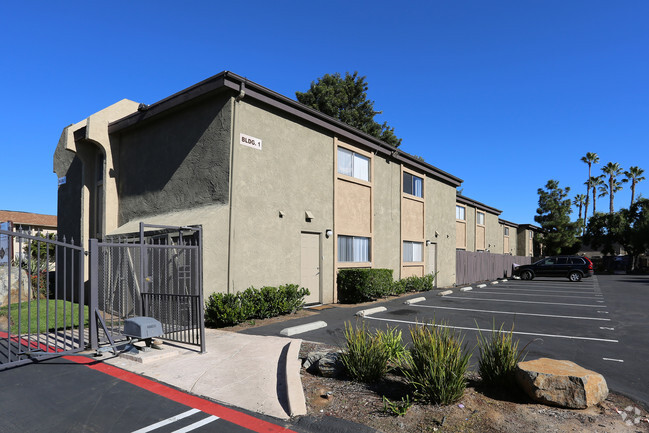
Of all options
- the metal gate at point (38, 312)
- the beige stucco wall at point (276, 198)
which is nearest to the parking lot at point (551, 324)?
the beige stucco wall at point (276, 198)

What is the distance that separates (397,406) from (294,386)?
1367mm

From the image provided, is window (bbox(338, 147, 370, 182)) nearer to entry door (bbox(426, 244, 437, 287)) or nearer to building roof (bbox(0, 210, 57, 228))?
entry door (bbox(426, 244, 437, 287))

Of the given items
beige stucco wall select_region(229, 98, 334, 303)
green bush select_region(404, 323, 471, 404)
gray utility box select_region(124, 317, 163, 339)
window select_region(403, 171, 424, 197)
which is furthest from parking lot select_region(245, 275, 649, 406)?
window select_region(403, 171, 424, 197)

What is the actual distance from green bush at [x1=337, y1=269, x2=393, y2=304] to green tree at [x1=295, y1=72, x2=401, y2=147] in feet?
75.3

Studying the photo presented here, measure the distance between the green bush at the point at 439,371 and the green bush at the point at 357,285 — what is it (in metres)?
9.32

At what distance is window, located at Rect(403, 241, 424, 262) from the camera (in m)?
19.6

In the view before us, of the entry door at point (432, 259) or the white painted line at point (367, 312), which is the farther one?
the entry door at point (432, 259)

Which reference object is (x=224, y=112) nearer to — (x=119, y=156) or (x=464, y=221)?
(x=119, y=156)

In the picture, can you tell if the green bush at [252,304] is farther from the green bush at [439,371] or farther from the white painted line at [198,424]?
the green bush at [439,371]

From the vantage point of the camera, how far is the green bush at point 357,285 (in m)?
14.5

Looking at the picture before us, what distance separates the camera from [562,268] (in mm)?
28875

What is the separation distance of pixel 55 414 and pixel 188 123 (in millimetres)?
9136

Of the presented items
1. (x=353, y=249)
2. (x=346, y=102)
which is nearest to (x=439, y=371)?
(x=353, y=249)

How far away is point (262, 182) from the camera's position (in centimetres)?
1181
